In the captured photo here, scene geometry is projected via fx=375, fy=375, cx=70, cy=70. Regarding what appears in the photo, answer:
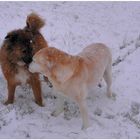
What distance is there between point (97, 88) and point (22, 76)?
1.87 metres

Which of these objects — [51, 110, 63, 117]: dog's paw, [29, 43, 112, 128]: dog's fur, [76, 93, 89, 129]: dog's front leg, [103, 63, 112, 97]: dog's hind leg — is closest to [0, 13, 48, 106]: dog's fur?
[51, 110, 63, 117]: dog's paw

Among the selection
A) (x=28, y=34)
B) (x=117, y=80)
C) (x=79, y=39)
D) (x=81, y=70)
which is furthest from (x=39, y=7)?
(x=81, y=70)

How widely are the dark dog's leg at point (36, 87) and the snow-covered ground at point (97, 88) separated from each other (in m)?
0.12

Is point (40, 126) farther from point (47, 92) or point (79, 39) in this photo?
point (79, 39)

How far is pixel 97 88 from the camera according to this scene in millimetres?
7777

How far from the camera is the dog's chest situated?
650 centimetres

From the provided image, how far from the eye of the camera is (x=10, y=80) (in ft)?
21.8

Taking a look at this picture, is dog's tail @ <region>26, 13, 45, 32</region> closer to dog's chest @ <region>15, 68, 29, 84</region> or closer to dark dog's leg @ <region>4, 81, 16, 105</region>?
dog's chest @ <region>15, 68, 29, 84</region>

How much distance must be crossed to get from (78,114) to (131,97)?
1357 mm

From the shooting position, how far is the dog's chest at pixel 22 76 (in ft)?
21.3

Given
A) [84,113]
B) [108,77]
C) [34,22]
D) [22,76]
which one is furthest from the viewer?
[108,77]

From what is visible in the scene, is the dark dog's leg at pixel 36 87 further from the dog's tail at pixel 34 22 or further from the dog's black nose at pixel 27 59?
the dog's tail at pixel 34 22

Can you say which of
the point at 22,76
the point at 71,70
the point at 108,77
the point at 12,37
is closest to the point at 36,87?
the point at 22,76

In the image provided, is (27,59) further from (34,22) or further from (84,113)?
(84,113)
